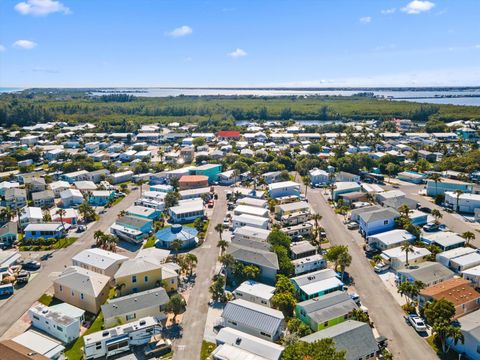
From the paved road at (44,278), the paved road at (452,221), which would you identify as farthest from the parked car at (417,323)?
the paved road at (44,278)

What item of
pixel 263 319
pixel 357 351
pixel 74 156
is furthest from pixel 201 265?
pixel 74 156

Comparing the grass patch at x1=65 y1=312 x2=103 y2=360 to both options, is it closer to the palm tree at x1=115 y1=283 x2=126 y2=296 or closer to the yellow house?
the yellow house

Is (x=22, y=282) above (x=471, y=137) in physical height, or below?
below

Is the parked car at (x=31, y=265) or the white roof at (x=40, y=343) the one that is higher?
the white roof at (x=40, y=343)

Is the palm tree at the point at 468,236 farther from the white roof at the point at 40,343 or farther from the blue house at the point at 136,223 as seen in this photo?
the white roof at the point at 40,343

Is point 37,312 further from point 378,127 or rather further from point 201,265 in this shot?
point 378,127

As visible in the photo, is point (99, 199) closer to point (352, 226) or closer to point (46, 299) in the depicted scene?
point (46, 299)
